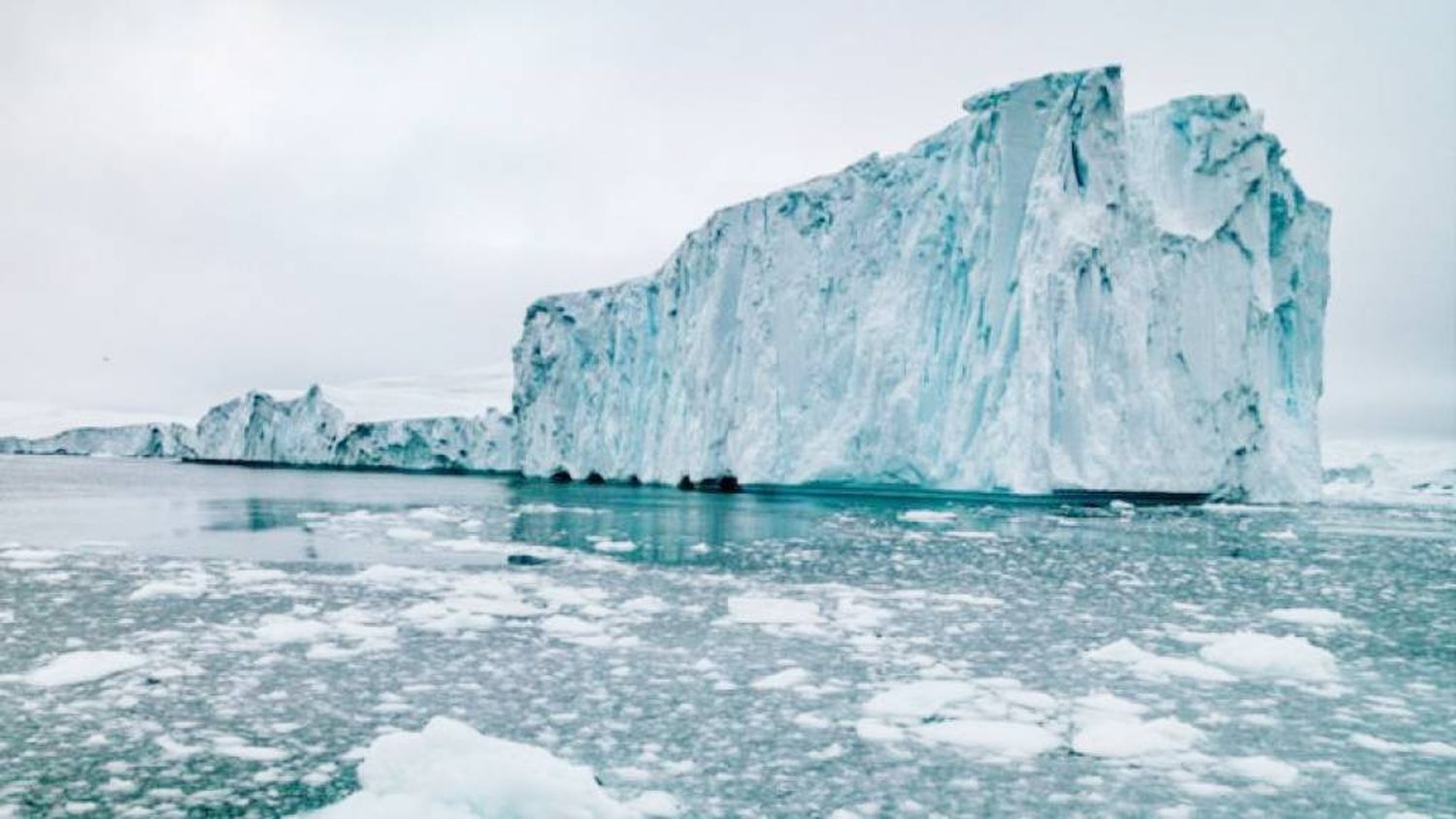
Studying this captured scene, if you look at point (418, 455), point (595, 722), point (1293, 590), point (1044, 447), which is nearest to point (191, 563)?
point (595, 722)

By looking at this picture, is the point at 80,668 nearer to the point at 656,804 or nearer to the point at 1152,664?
the point at 656,804

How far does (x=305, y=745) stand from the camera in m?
4.28

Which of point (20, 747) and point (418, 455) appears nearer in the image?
point (20, 747)

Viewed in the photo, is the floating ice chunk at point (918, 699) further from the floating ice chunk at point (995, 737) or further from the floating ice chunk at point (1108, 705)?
the floating ice chunk at point (1108, 705)

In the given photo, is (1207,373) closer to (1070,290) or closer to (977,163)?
(1070,290)

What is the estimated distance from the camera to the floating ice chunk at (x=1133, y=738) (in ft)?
14.5

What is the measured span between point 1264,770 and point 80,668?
19.2ft

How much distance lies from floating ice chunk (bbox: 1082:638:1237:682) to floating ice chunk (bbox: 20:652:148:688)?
5742 millimetres

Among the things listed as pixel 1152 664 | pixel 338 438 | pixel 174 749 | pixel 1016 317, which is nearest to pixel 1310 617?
pixel 1152 664

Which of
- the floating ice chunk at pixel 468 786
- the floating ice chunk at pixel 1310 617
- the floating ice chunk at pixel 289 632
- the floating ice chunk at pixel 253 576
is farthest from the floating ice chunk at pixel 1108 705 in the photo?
the floating ice chunk at pixel 253 576

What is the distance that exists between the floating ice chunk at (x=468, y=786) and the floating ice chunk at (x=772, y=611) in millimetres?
4014

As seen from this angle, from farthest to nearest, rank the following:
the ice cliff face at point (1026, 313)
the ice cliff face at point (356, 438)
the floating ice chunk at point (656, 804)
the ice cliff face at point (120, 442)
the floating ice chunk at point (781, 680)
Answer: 1. the ice cliff face at point (120, 442)
2. the ice cliff face at point (356, 438)
3. the ice cliff face at point (1026, 313)
4. the floating ice chunk at point (781, 680)
5. the floating ice chunk at point (656, 804)

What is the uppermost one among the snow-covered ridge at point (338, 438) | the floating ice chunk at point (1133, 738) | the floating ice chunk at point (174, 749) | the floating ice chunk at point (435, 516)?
the snow-covered ridge at point (338, 438)

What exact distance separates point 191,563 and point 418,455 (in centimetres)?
4730
